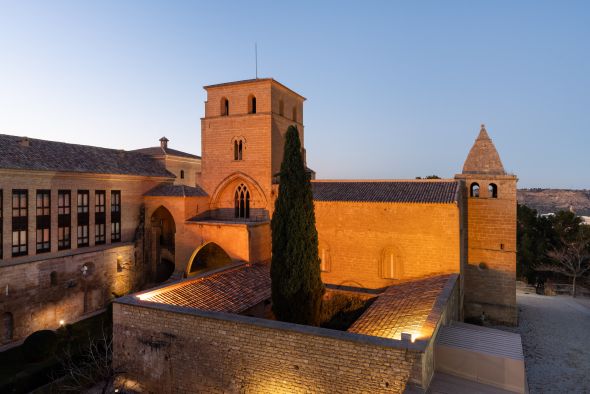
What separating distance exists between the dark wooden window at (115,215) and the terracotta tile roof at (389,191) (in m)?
12.3

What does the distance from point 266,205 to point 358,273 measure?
6.41 m

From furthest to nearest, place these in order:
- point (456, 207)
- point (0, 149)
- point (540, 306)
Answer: point (540, 306) → point (0, 149) → point (456, 207)

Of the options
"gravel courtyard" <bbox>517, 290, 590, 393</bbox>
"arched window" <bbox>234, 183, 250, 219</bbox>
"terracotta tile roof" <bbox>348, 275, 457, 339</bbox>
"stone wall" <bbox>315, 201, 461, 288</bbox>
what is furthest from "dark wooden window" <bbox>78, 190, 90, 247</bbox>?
"gravel courtyard" <bbox>517, 290, 590, 393</bbox>

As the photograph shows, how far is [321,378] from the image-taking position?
29.3ft

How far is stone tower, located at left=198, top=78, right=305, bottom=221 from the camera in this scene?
795 inches

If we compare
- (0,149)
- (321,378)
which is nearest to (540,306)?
(321,378)

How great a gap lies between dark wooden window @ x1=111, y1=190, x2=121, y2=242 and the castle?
0.21 ft

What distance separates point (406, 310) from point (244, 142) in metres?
13.1

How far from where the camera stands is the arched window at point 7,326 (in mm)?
15812

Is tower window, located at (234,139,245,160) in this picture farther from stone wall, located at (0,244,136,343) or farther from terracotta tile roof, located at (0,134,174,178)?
stone wall, located at (0,244,136,343)

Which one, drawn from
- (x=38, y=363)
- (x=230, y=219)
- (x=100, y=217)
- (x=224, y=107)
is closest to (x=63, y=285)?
(x=100, y=217)

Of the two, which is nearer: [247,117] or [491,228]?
[491,228]

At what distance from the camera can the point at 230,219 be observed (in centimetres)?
2123

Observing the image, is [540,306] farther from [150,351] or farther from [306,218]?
[150,351]
